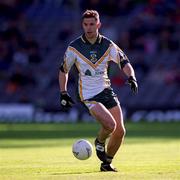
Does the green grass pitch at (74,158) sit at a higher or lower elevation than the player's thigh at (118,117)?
lower

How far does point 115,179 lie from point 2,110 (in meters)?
24.1

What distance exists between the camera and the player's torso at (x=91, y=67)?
41.8ft

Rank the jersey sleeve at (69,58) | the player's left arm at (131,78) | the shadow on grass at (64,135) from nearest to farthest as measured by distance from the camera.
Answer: the player's left arm at (131,78) < the jersey sleeve at (69,58) < the shadow on grass at (64,135)

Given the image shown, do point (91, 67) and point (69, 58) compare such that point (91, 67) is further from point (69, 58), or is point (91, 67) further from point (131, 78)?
point (131, 78)

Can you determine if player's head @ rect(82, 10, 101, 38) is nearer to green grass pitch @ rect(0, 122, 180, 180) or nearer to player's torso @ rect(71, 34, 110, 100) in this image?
player's torso @ rect(71, 34, 110, 100)

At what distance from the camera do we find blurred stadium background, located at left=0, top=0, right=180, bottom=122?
34188 mm

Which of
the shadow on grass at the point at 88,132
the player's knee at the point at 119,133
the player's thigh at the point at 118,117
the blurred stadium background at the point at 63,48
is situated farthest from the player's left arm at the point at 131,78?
the blurred stadium background at the point at 63,48

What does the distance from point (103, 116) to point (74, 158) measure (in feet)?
11.1

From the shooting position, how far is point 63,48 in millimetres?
38094

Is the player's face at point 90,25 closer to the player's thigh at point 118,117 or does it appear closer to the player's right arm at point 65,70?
the player's right arm at point 65,70

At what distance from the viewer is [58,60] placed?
37.6m

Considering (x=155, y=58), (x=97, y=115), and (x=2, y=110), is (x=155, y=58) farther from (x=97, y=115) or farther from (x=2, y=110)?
(x=97, y=115)

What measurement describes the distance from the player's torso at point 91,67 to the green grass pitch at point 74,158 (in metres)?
1.32

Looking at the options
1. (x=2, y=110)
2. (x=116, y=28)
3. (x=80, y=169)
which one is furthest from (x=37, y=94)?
(x=80, y=169)
